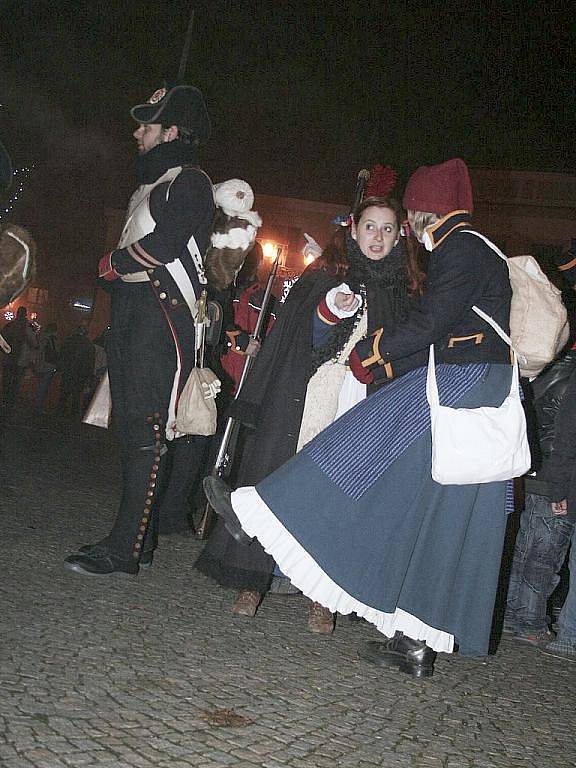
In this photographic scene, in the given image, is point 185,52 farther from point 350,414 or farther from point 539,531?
point 539,531

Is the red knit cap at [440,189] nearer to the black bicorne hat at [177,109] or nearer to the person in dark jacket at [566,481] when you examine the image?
the black bicorne hat at [177,109]

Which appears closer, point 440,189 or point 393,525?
point 393,525

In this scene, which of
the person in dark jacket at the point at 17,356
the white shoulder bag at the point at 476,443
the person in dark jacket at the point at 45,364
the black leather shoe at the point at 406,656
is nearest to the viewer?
the white shoulder bag at the point at 476,443

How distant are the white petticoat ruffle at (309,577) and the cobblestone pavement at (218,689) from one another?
19cm

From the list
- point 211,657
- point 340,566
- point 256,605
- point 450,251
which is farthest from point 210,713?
point 450,251

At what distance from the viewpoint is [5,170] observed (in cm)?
340

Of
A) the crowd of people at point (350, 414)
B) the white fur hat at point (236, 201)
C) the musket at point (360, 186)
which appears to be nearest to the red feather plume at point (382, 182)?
the crowd of people at point (350, 414)

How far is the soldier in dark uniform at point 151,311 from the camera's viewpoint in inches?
167

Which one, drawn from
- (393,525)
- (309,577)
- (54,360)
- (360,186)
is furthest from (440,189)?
(54,360)

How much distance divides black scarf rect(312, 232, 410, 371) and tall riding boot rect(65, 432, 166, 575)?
34.5 inches

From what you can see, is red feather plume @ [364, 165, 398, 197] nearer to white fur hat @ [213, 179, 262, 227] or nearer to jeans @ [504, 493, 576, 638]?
white fur hat @ [213, 179, 262, 227]

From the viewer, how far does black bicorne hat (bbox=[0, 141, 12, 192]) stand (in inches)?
133

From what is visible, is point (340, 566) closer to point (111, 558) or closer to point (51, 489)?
point (111, 558)

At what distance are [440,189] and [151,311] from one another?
1438mm
